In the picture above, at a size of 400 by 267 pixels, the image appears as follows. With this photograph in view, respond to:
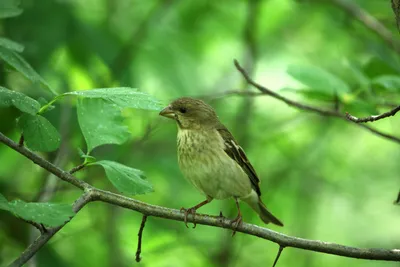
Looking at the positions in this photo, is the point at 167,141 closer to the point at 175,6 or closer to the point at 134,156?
the point at 134,156

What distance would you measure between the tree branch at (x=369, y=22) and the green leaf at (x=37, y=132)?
3.28m

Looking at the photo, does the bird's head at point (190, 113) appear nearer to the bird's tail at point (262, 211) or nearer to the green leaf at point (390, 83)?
the bird's tail at point (262, 211)

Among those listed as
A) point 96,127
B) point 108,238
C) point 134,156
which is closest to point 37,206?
point 96,127

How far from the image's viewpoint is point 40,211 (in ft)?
7.56

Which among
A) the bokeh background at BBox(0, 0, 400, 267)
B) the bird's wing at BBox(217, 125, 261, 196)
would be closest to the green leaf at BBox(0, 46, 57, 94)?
the bokeh background at BBox(0, 0, 400, 267)

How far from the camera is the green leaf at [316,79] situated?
374 centimetres

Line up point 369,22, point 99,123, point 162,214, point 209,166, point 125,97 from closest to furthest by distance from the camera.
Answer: point 125,97
point 162,214
point 99,123
point 209,166
point 369,22

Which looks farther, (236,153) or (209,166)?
(236,153)

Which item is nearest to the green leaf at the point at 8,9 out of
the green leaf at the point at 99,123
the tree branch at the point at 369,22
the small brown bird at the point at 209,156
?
the green leaf at the point at 99,123

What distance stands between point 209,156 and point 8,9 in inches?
79.5

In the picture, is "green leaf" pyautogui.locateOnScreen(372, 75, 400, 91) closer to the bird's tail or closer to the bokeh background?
the bokeh background

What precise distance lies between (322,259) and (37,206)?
6241 millimetres

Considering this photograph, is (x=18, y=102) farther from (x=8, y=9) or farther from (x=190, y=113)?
(x=190, y=113)

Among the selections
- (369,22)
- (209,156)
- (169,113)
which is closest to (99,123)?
(209,156)
